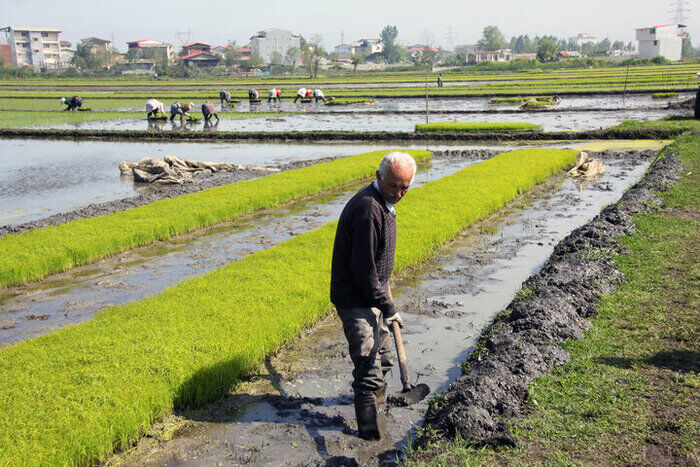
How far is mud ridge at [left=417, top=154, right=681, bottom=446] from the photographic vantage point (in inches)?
170

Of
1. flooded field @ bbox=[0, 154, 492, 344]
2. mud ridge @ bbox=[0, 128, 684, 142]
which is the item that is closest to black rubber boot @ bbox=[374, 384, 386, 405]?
flooded field @ bbox=[0, 154, 492, 344]

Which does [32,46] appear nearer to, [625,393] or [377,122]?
[377,122]

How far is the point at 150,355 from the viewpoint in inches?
216

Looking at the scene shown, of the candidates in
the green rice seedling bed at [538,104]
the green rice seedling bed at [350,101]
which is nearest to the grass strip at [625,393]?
the green rice seedling bed at [538,104]

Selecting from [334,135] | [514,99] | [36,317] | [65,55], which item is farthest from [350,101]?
[65,55]

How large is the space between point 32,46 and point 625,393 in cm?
15766

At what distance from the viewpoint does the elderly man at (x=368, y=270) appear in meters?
4.19

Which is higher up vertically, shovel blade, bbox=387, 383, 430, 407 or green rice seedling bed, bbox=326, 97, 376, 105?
green rice seedling bed, bbox=326, 97, 376, 105

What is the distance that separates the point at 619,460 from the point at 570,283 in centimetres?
316

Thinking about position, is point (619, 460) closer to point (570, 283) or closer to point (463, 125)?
point (570, 283)

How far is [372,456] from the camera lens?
451 centimetres

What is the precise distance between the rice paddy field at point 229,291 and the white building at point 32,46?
135481mm

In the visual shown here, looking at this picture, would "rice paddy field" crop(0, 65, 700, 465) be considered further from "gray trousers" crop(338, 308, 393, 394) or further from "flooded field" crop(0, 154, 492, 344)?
"gray trousers" crop(338, 308, 393, 394)

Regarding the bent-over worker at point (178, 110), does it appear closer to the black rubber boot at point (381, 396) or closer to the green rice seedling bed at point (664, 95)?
the green rice seedling bed at point (664, 95)
